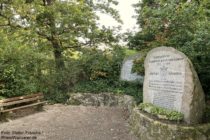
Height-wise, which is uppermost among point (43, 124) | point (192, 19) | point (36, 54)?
point (192, 19)

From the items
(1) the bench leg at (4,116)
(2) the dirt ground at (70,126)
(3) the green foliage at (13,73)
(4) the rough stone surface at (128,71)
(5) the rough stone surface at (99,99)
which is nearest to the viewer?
(2) the dirt ground at (70,126)

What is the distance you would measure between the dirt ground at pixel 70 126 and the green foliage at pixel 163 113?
0.84 meters

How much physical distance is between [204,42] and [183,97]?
2.32 meters

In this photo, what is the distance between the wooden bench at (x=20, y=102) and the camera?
8625mm

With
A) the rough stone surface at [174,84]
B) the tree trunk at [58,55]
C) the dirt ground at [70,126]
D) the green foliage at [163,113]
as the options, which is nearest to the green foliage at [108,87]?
the dirt ground at [70,126]

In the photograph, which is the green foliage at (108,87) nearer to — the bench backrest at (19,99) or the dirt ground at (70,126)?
the dirt ground at (70,126)

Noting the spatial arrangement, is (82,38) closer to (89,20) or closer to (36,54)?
(89,20)

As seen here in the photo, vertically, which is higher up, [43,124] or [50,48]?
[50,48]

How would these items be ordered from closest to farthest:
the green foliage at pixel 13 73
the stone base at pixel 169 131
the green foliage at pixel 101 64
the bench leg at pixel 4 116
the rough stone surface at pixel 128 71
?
the stone base at pixel 169 131 < the bench leg at pixel 4 116 < the green foliage at pixel 13 73 < the rough stone surface at pixel 128 71 < the green foliage at pixel 101 64

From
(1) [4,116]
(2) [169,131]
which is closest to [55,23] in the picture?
(1) [4,116]

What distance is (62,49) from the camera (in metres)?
14.3

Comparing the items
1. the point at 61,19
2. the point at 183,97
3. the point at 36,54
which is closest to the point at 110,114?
the point at 183,97

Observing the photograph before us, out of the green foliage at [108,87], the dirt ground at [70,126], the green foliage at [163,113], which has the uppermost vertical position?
the green foliage at [108,87]

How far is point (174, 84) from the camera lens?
665 cm
